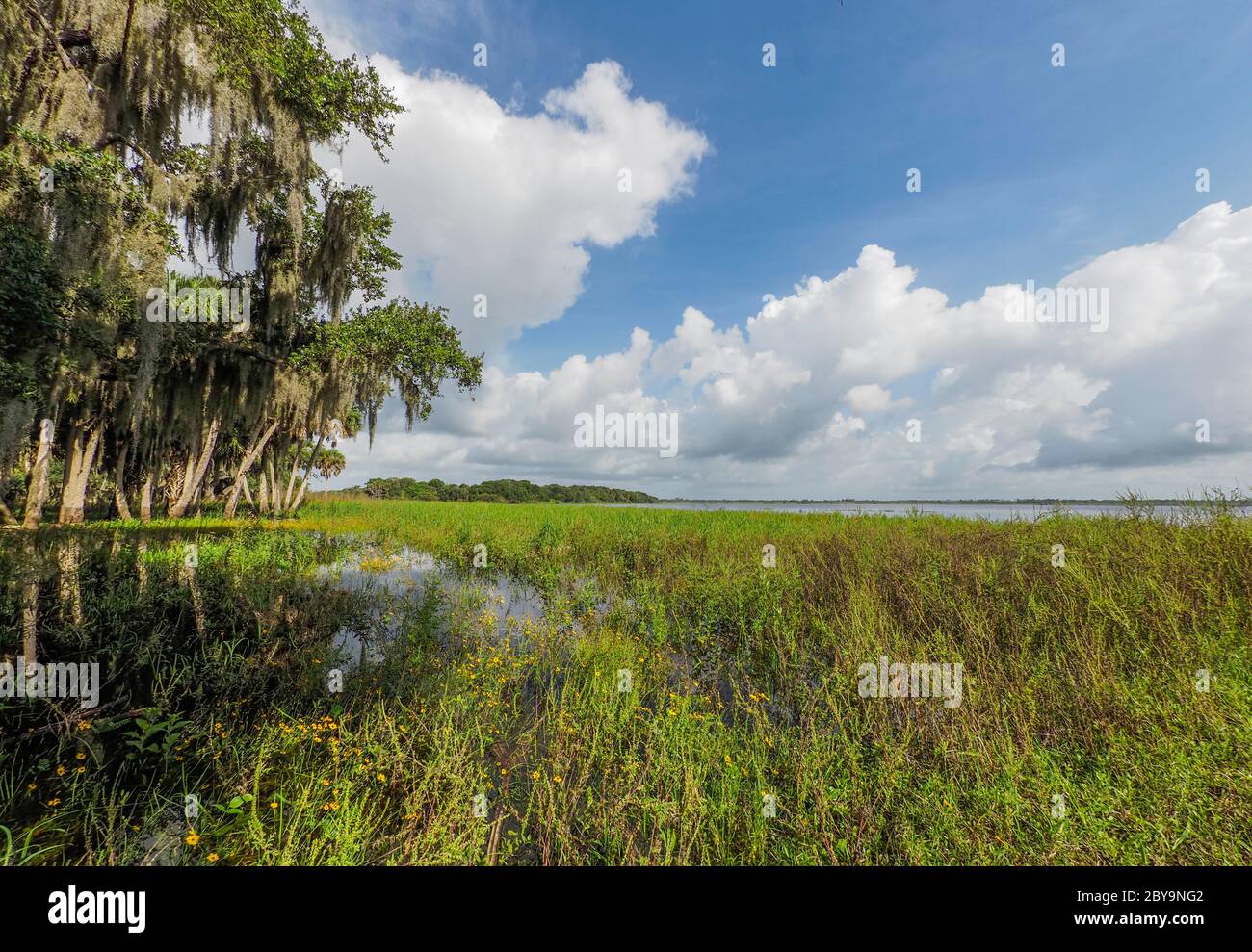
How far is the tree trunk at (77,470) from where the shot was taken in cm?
1552

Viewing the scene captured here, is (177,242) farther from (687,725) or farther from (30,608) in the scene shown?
(687,725)

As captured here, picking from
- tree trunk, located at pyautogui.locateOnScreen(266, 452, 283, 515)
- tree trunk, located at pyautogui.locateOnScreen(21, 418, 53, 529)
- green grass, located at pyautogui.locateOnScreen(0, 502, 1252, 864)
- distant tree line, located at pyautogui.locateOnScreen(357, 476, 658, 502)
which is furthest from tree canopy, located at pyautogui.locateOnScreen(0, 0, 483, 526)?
distant tree line, located at pyautogui.locateOnScreen(357, 476, 658, 502)

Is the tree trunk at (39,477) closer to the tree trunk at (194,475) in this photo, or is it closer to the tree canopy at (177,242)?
the tree canopy at (177,242)

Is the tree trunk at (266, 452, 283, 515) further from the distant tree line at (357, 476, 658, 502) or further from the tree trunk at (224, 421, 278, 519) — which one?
the distant tree line at (357, 476, 658, 502)

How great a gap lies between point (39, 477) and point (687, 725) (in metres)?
23.5

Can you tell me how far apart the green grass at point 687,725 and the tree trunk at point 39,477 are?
11.6m

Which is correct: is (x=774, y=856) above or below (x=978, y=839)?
below

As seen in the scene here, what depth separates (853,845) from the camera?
8.55ft

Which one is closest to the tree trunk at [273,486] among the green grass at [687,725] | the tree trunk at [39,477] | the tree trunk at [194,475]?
the tree trunk at [194,475]

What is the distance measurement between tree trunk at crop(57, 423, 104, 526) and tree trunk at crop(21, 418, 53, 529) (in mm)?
942
